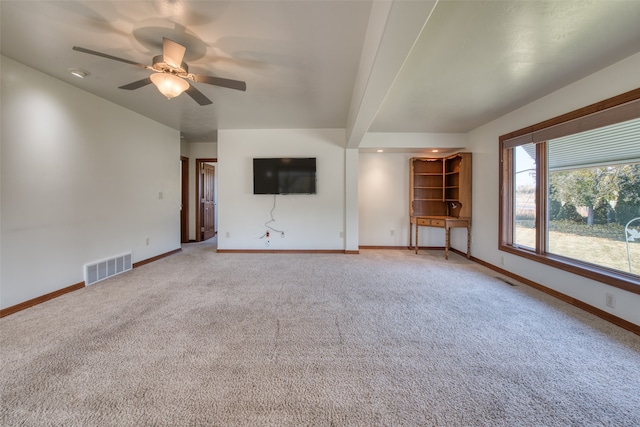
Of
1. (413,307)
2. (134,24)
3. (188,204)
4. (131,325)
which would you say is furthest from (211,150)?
(413,307)

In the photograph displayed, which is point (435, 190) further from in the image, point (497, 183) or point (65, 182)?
point (65, 182)

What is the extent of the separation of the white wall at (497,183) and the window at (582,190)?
102 millimetres

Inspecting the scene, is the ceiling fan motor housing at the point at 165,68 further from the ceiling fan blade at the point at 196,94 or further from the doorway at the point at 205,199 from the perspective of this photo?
the doorway at the point at 205,199

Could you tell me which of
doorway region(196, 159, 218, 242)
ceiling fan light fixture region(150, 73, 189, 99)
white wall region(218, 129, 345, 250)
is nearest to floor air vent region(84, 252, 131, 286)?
white wall region(218, 129, 345, 250)

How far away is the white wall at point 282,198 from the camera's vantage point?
4.66 m

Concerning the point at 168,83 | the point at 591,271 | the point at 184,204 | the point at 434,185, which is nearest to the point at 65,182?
the point at 168,83

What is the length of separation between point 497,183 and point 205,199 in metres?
6.39

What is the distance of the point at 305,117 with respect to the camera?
3947 millimetres

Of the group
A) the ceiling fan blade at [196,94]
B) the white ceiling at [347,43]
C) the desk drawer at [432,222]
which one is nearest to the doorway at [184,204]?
the white ceiling at [347,43]

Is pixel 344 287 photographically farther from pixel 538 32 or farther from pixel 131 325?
Result: pixel 538 32

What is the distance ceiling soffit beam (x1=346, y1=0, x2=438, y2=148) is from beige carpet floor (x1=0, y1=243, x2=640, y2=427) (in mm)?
2088

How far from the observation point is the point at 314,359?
5.28 feet

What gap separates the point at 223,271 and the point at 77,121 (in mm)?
2641

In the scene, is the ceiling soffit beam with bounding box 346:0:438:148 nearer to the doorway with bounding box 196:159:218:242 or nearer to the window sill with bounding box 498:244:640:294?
the window sill with bounding box 498:244:640:294
